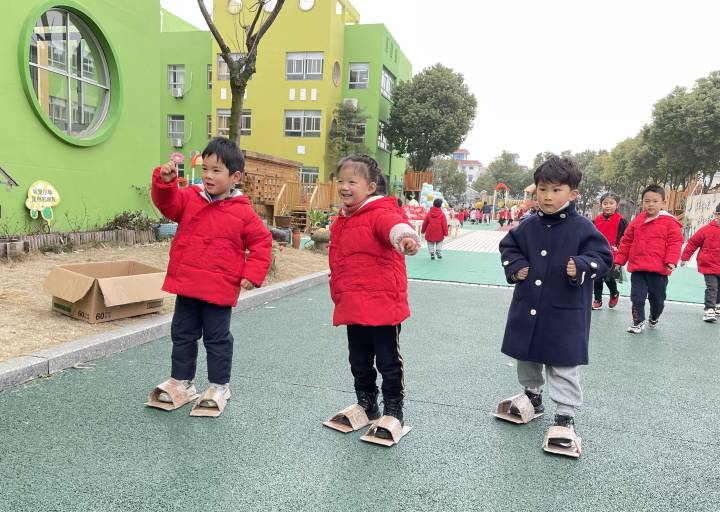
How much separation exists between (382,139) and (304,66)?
7434mm

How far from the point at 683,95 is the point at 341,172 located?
1281 inches

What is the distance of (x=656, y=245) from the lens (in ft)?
18.6

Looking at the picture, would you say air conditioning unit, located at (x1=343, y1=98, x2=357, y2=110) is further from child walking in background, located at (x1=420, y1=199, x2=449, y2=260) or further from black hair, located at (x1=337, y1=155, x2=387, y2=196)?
black hair, located at (x1=337, y1=155, x2=387, y2=196)

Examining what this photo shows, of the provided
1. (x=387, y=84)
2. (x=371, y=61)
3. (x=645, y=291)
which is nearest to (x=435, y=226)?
(x=645, y=291)

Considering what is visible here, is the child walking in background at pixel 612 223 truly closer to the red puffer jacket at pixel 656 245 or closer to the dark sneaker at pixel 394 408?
the red puffer jacket at pixel 656 245

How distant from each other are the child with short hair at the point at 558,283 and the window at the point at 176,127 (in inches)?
1185

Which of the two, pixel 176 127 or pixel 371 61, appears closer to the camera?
pixel 371 61

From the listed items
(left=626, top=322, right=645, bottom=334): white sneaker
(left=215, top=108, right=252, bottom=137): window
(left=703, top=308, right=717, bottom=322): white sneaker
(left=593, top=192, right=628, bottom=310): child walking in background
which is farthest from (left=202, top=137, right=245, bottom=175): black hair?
(left=215, top=108, right=252, bottom=137): window

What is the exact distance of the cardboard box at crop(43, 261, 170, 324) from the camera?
14.3 ft

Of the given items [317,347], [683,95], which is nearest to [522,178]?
[683,95]

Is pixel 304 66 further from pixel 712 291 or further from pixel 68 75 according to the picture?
pixel 712 291

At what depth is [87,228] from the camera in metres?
9.23

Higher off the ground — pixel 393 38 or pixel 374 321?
pixel 393 38

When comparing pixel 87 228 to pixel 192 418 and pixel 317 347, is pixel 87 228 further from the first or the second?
pixel 192 418
